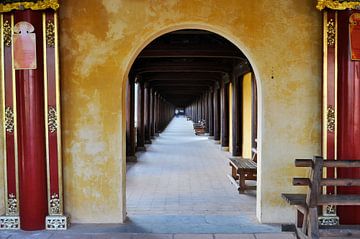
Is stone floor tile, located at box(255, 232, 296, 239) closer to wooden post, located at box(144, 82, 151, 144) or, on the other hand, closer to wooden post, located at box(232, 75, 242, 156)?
wooden post, located at box(232, 75, 242, 156)

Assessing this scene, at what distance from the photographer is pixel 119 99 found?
188 inches

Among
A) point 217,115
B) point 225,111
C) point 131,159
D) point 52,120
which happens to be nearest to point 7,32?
point 52,120

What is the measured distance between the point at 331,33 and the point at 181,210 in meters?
3.03

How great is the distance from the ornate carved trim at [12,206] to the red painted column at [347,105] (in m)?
3.86

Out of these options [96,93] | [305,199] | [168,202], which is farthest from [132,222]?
[305,199]

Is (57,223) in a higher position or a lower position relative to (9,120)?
lower

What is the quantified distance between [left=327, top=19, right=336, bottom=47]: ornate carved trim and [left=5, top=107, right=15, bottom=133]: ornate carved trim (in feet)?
12.5

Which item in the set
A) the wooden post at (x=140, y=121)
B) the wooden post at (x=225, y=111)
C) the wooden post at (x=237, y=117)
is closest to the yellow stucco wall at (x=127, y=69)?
the wooden post at (x=237, y=117)

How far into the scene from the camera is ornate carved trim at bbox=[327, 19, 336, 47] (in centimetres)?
460

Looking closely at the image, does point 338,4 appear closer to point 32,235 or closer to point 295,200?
point 295,200

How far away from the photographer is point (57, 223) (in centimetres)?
462

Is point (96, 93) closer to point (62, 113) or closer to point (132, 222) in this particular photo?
point (62, 113)

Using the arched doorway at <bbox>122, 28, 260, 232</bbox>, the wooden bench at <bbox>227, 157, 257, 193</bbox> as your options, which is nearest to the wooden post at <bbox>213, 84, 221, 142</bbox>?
the arched doorway at <bbox>122, 28, 260, 232</bbox>

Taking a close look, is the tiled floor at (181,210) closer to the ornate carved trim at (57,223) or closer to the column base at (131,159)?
the ornate carved trim at (57,223)
